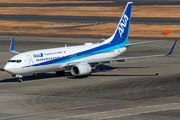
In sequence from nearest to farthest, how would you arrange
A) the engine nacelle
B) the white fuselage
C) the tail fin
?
the white fuselage < the engine nacelle < the tail fin

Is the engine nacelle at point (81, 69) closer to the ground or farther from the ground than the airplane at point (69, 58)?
closer to the ground

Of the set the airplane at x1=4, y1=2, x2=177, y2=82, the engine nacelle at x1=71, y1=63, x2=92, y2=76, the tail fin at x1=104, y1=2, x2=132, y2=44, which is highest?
the tail fin at x1=104, y1=2, x2=132, y2=44

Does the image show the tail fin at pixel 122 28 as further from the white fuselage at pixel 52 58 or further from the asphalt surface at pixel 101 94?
the asphalt surface at pixel 101 94

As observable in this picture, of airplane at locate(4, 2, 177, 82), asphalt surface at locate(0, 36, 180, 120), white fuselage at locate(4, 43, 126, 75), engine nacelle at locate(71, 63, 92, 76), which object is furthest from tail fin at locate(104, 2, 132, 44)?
engine nacelle at locate(71, 63, 92, 76)

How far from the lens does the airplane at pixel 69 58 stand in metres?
48.8

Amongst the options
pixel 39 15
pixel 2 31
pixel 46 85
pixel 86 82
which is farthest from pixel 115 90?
pixel 39 15

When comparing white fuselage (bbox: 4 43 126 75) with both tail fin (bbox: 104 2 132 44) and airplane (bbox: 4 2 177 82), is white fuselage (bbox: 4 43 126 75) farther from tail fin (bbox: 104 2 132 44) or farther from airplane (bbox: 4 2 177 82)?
tail fin (bbox: 104 2 132 44)

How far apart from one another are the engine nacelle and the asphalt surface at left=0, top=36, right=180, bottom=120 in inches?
39.5

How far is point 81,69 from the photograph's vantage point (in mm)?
51469

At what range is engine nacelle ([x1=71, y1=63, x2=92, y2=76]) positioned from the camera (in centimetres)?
5144

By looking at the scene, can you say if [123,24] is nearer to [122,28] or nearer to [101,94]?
[122,28]

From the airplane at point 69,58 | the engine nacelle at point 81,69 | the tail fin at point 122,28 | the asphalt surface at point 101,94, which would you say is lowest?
the asphalt surface at point 101,94

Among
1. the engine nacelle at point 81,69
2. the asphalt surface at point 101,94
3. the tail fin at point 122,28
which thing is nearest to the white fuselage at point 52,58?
the engine nacelle at point 81,69

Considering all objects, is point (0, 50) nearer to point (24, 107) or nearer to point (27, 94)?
point (27, 94)
